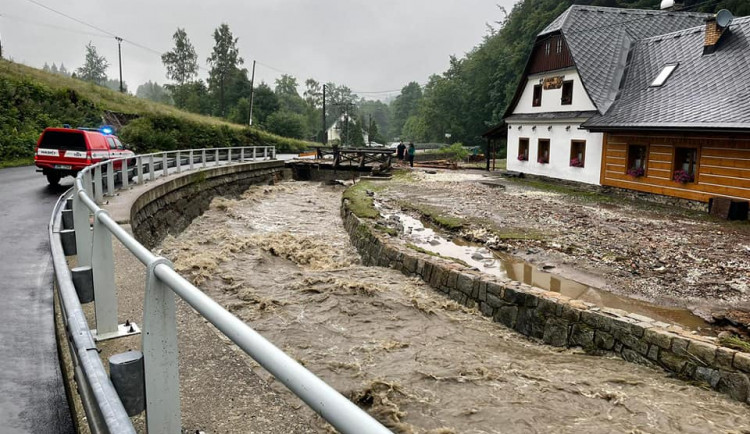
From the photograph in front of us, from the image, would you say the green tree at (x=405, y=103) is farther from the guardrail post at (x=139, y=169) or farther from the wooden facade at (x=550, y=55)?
the guardrail post at (x=139, y=169)

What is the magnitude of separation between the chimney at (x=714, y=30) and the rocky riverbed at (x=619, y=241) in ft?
20.8

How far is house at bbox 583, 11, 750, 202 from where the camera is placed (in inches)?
642

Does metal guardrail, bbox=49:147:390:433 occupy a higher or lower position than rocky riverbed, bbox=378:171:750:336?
higher

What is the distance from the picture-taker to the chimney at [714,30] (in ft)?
63.4

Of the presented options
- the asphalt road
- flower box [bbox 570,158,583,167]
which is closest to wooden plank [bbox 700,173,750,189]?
flower box [bbox 570,158,583,167]

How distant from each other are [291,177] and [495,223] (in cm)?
2244

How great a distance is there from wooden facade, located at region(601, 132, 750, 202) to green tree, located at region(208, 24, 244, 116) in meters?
71.6

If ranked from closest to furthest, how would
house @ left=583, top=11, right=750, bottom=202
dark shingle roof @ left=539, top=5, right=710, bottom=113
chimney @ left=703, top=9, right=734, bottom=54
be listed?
house @ left=583, top=11, right=750, bottom=202
chimney @ left=703, top=9, right=734, bottom=54
dark shingle roof @ left=539, top=5, right=710, bottom=113

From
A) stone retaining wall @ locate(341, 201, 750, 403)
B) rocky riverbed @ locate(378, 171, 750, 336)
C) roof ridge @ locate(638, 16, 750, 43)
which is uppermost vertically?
roof ridge @ locate(638, 16, 750, 43)

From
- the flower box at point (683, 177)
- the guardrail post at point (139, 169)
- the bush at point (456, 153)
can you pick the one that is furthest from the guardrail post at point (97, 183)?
the bush at point (456, 153)

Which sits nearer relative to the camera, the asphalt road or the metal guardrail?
the metal guardrail

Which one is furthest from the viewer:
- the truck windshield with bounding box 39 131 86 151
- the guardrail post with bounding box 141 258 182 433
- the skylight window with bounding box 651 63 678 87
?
the skylight window with bounding box 651 63 678 87

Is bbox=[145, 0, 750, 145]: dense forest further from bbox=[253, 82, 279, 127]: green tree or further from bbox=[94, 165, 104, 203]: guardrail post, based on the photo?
bbox=[94, 165, 104, 203]: guardrail post

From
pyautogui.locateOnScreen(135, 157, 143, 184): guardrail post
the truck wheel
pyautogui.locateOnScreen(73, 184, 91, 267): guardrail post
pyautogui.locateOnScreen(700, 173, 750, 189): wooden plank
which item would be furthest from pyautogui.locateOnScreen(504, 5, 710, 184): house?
pyautogui.locateOnScreen(73, 184, 91, 267): guardrail post
